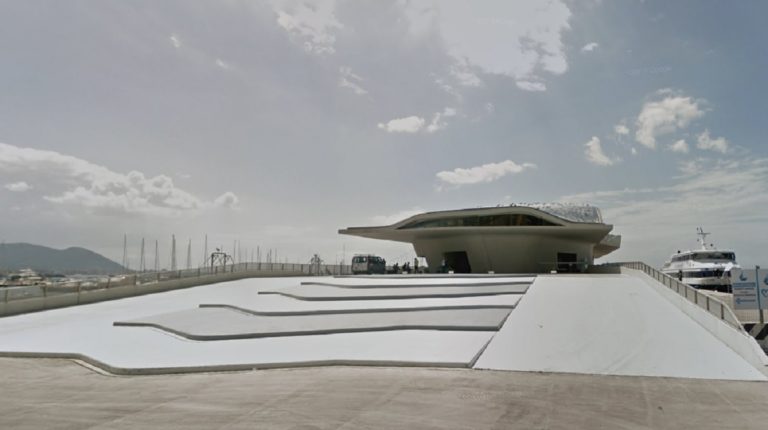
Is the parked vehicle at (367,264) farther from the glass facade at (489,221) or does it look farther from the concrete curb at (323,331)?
the concrete curb at (323,331)

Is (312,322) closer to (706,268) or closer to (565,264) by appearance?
(565,264)

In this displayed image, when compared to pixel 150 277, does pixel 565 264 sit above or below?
above

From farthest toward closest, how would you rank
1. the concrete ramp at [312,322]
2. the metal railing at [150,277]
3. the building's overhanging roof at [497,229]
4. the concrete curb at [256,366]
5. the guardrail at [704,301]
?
the building's overhanging roof at [497,229], the metal railing at [150,277], the concrete ramp at [312,322], the guardrail at [704,301], the concrete curb at [256,366]

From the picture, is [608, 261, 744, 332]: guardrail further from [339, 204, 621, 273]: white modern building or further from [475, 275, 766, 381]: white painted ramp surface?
[339, 204, 621, 273]: white modern building

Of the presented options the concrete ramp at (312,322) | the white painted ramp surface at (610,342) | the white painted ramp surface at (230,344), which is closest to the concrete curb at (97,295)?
the white painted ramp surface at (230,344)

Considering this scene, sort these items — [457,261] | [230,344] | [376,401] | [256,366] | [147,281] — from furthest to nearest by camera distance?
[457,261]
[147,281]
[230,344]
[256,366]
[376,401]

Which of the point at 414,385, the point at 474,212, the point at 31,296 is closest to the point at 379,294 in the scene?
the point at 414,385

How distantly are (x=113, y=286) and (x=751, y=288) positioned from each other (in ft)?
83.8

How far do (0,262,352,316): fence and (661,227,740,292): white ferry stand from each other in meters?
37.3

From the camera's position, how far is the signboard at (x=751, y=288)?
42.9ft

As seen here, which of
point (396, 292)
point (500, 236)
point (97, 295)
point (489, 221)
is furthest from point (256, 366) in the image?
point (500, 236)

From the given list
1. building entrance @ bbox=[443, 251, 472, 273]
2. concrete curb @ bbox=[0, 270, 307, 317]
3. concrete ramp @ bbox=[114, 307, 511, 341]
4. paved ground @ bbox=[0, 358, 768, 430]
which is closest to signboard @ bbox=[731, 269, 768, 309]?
paved ground @ bbox=[0, 358, 768, 430]

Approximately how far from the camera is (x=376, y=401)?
7.33 metres

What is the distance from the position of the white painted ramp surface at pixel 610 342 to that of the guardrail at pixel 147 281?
18669 mm
